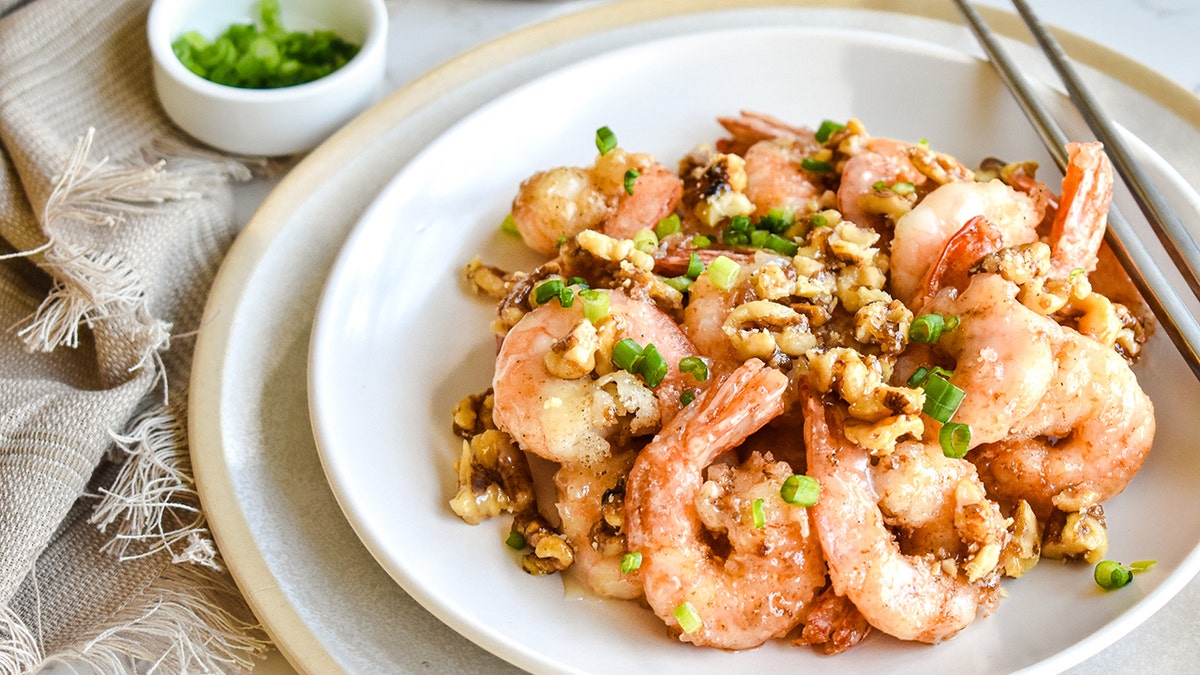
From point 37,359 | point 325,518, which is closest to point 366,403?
point 325,518

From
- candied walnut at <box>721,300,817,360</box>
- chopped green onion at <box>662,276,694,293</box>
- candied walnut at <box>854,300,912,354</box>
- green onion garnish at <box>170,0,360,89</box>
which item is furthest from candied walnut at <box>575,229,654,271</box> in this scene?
green onion garnish at <box>170,0,360,89</box>

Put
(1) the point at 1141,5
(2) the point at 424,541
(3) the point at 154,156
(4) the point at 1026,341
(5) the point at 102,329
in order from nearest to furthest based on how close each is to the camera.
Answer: (4) the point at 1026,341
(2) the point at 424,541
(5) the point at 102,329
(3) the point at 154,156
(1) the point at 1141,5

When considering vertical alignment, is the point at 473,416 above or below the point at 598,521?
below

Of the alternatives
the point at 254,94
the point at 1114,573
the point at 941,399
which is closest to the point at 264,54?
the point at 254,94

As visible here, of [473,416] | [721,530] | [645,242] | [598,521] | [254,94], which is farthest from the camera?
[254,94]

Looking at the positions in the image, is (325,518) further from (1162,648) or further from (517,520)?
(1162,648)

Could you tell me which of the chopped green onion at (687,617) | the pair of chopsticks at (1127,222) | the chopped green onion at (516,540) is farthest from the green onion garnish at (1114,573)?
the chopped green onion at (516,540)

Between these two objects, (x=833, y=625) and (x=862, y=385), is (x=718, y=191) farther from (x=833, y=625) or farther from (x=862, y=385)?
(x=833, y=625)
